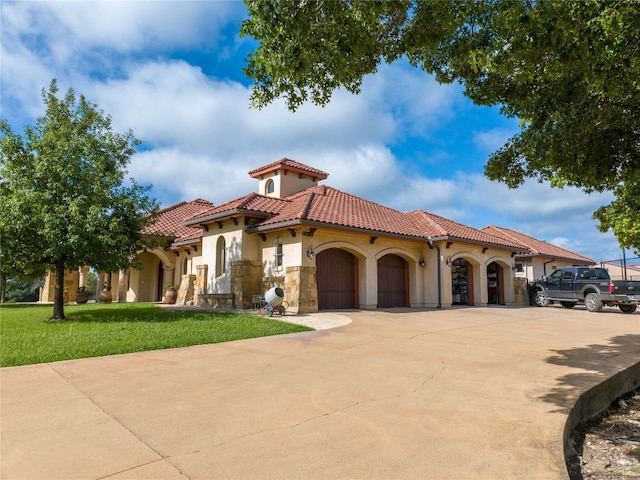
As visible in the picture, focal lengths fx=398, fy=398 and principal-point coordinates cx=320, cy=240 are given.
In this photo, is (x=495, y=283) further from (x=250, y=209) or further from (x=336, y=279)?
(x=250, y=209)

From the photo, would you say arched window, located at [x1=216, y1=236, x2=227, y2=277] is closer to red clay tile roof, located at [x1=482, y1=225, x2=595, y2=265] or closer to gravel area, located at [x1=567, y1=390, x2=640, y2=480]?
gravel area, located at [x1=567, y1=390, x2=640, y2=480]

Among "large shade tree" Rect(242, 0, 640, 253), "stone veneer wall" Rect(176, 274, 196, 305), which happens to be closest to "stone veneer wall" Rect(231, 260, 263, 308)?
"stone veneer wall" Rect(176, 274, 196, 305)

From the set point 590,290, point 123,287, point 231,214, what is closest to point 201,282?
point 231,214

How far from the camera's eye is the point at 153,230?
22422mm

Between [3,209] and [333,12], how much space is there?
1095cm

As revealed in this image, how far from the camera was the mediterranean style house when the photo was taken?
49.8 ft

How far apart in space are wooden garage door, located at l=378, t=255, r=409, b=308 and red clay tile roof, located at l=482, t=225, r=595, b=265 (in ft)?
47.1

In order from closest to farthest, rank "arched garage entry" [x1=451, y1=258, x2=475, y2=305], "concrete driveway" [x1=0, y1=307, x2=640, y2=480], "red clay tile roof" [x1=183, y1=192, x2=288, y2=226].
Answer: "concrete driveway" [x1=0, y1=307, x2=640, y2=480] → "red clay tile roof" [x1=183, y1=192, x2=288, y2=226] → "arched garage entry" [x1=451, y1=258, x2=475, y2=305]

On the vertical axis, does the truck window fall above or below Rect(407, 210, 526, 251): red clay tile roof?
below

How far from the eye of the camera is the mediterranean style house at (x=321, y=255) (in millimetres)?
15164

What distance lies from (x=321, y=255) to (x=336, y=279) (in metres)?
1.26

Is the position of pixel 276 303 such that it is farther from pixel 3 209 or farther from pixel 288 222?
pixel 3 209

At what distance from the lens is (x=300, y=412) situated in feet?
13.6

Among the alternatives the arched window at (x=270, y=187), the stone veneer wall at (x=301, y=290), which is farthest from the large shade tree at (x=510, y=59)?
the arched window at (x=270, y=187)
